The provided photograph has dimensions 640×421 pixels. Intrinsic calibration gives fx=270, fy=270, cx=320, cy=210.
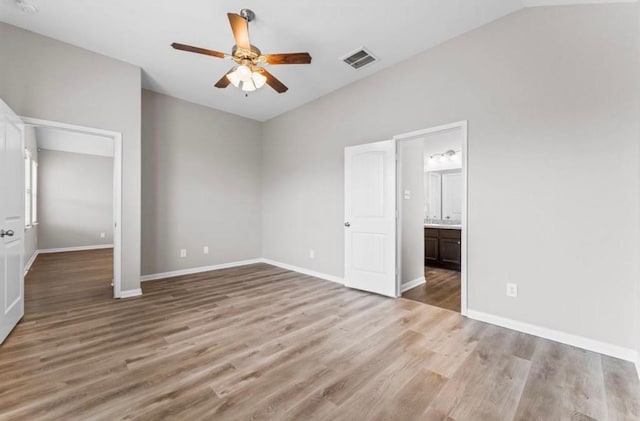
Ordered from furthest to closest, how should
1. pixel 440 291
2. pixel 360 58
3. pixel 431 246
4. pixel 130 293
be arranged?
pixel 431 246
pixel 440 291
pixel 130 293
pixel 360 58

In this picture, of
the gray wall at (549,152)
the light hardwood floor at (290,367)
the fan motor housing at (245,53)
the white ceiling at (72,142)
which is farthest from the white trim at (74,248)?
the gray wall at (549,152)

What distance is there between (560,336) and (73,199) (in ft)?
35.8

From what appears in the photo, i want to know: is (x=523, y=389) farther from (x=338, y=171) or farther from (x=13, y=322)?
(x=13, y=322)

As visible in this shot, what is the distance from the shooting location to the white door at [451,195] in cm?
571

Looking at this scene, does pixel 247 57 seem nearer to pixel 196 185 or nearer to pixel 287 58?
pixel 287 58

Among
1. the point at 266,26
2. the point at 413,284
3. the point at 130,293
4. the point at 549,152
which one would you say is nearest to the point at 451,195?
the point at 413,284

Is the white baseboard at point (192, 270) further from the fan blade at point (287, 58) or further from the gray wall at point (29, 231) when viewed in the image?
the fan blade at point (287, 58)

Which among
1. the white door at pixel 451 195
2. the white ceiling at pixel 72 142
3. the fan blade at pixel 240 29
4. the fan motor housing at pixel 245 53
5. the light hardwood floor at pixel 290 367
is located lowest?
the light hardwood floor at pixel 290 367

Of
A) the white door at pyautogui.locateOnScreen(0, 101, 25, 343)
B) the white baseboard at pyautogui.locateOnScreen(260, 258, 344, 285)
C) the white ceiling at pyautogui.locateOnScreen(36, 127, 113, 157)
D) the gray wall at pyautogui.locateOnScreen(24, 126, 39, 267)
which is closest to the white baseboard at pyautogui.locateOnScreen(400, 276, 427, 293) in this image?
the white baseboard at pyautogui.locateOnScreen(260, 258, 344, 285)

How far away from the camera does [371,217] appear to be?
12.6 feet

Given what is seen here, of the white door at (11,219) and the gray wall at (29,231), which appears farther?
the gray wall at (29,231)

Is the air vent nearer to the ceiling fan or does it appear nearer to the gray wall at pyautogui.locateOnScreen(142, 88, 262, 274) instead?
the ceiling fan

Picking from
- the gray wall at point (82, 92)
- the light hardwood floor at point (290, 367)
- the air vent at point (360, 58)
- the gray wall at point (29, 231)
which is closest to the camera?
the light hardwood floor at point (290, 367)

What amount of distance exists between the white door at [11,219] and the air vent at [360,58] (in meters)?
3.45
